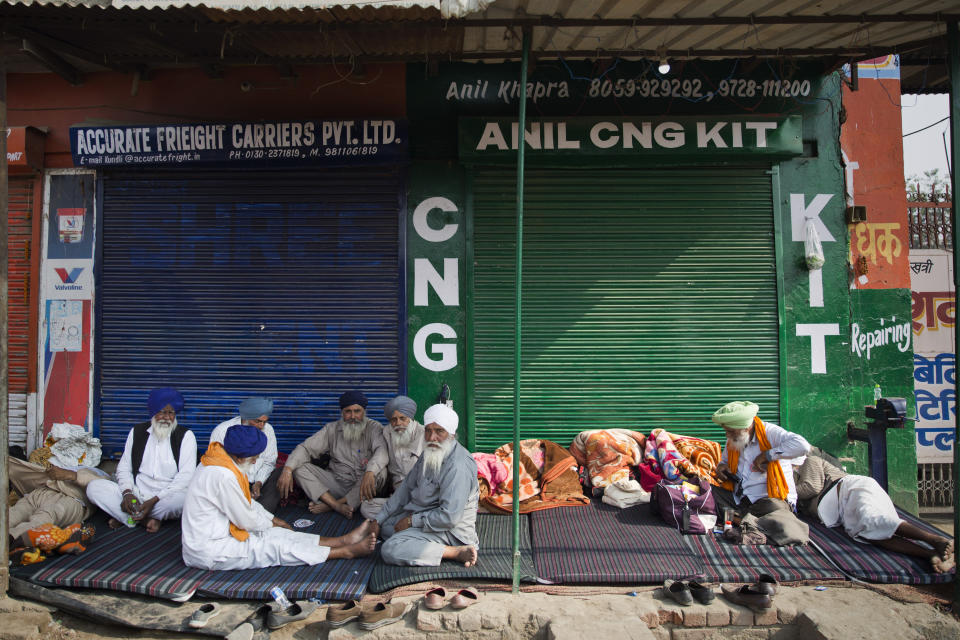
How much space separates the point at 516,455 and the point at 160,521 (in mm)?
3306

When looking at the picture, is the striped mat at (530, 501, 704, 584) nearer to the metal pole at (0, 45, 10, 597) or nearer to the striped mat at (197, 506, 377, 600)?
the striped mat at (197, 506, 377, 600)

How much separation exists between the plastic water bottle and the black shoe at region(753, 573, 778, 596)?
10.2 ft

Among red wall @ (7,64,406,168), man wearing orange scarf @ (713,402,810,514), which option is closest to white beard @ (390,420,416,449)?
man wearing orange scarf @ (713,402,810,514)

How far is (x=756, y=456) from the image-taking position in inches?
200

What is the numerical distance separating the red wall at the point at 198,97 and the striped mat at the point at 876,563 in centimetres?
564

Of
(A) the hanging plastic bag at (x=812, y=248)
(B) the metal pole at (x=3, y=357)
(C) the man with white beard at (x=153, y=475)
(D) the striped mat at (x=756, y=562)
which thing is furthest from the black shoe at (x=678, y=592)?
(B) the metal pole at (x=3, y=357)

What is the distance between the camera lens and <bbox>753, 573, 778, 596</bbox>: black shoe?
12.5 feet

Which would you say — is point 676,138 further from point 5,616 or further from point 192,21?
point 5,616

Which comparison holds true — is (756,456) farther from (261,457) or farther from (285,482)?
(261,457)

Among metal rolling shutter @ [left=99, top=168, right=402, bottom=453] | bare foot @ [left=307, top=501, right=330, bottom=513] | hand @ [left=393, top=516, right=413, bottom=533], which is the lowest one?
bare foot @ [left=307, top=501, right=330, bottom=513]

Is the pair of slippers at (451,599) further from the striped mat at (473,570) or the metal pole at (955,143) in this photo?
the metal pole at (955,143)

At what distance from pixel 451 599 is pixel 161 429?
3.15m

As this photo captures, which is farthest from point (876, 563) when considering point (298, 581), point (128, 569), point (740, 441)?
point (128, 569)

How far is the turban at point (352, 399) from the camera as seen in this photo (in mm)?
5578
